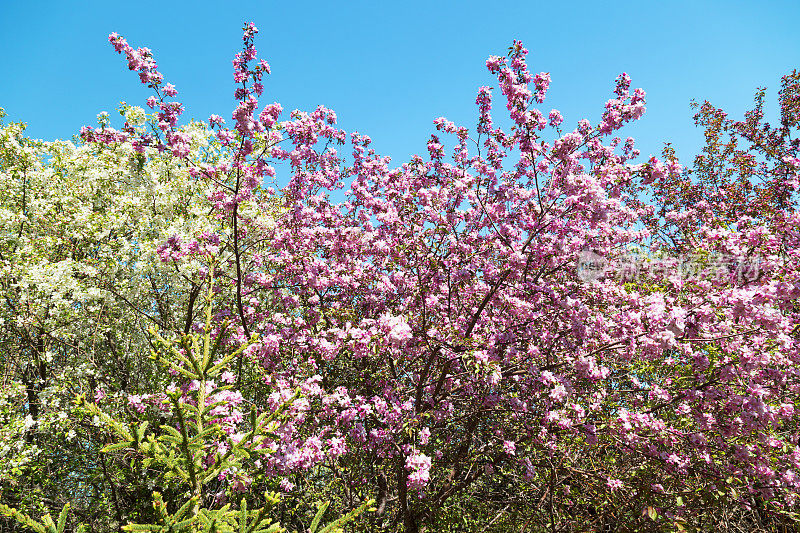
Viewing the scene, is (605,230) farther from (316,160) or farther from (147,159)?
(147,159)

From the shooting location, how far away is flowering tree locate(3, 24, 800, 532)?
5535 millimetres

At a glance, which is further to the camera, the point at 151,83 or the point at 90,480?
the point at 90,480

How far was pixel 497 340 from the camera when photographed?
260 inches

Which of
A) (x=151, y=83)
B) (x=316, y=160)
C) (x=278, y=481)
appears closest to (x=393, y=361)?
(x=278, y=481)

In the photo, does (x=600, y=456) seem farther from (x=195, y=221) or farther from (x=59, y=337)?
(x=59, y=337)

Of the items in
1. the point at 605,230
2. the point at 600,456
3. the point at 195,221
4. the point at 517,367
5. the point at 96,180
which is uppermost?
the point at 96,180

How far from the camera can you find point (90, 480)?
9.87 m

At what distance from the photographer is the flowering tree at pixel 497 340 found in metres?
5.54

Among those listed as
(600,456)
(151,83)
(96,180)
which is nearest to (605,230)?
(600,456)

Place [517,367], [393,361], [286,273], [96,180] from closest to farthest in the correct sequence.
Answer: [517,367]
[393,361]
[286,273]
[96,180]

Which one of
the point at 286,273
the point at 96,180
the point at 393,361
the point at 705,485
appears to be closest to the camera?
the point at 705,485

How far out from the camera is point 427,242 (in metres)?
7.47

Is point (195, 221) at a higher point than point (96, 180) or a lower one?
lower

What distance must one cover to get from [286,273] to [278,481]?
364 cm
